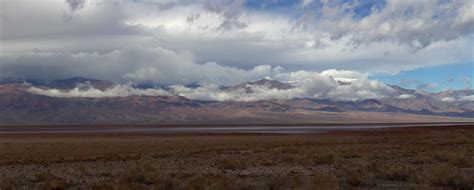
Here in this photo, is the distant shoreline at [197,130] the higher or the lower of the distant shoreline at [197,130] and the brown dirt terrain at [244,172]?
the higher

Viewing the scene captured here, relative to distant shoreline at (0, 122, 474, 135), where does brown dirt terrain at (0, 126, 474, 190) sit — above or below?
below

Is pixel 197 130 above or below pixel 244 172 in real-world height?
above

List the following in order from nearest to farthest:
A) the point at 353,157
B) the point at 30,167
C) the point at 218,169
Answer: the point at 218,169
the point at 30,167
the point at 353,157

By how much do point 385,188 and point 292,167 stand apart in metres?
8.56

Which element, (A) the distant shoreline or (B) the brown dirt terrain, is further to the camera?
(A) the distant shoreline

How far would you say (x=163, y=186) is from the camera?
17.9 metres

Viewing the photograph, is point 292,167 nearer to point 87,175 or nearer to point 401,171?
point 401,171

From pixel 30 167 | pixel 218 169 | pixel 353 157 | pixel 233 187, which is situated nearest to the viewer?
pixel 233 187

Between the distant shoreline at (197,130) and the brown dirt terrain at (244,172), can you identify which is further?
the distant shoreline at (197,130)

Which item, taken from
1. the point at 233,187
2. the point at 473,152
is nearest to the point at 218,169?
the point at 233,187

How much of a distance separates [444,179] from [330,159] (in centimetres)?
1050

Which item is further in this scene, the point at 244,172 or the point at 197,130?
the point at 197,130

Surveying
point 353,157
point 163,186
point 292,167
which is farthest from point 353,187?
point 353,157

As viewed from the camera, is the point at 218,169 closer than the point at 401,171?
No
